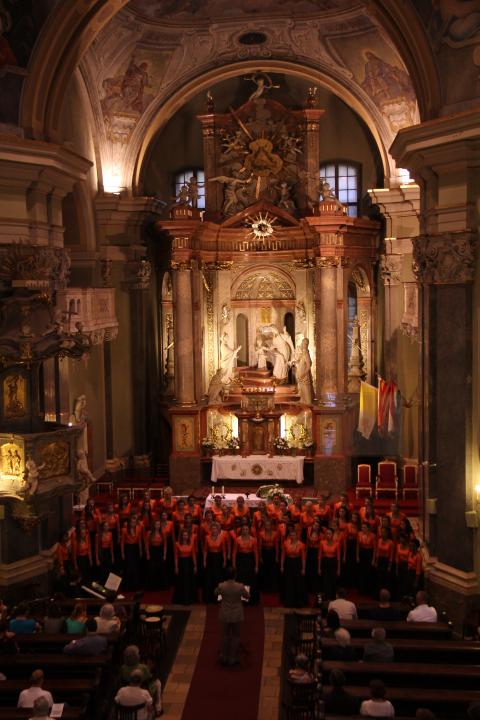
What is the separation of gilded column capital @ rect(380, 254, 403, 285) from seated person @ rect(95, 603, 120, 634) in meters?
13.3

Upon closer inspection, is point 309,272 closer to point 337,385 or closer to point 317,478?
point 337,385

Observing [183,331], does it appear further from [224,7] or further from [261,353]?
[224,7]

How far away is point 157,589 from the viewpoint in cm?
1573

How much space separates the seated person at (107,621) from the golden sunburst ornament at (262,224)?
1331 cm

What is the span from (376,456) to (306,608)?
8496 millimetres

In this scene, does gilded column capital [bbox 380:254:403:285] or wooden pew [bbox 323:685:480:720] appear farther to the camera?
gilded column capital [bbox 380:254:403:285]

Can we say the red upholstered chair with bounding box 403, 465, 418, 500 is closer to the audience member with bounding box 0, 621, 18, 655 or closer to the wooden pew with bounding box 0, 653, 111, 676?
the wooden pew with bounding box 0, 653, 111, 676

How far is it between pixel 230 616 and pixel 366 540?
12.4ft

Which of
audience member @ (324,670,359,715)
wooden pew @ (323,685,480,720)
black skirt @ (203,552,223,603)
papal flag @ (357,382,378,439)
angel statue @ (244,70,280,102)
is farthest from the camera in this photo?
angel statue @ (244,70,280,102)

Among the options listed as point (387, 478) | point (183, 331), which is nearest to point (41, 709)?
point (387, 478)

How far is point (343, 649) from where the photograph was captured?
1025 cm

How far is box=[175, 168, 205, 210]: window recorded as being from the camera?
2469cm

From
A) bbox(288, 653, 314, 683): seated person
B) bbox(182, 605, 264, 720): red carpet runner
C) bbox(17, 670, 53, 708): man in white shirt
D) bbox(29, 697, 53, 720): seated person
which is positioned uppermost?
bbox(29, 697, 53, 720): seated person

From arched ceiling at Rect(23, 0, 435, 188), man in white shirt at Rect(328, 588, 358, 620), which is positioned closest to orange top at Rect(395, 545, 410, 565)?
man in white shirt at Rect(328, 588, 358, 620)
